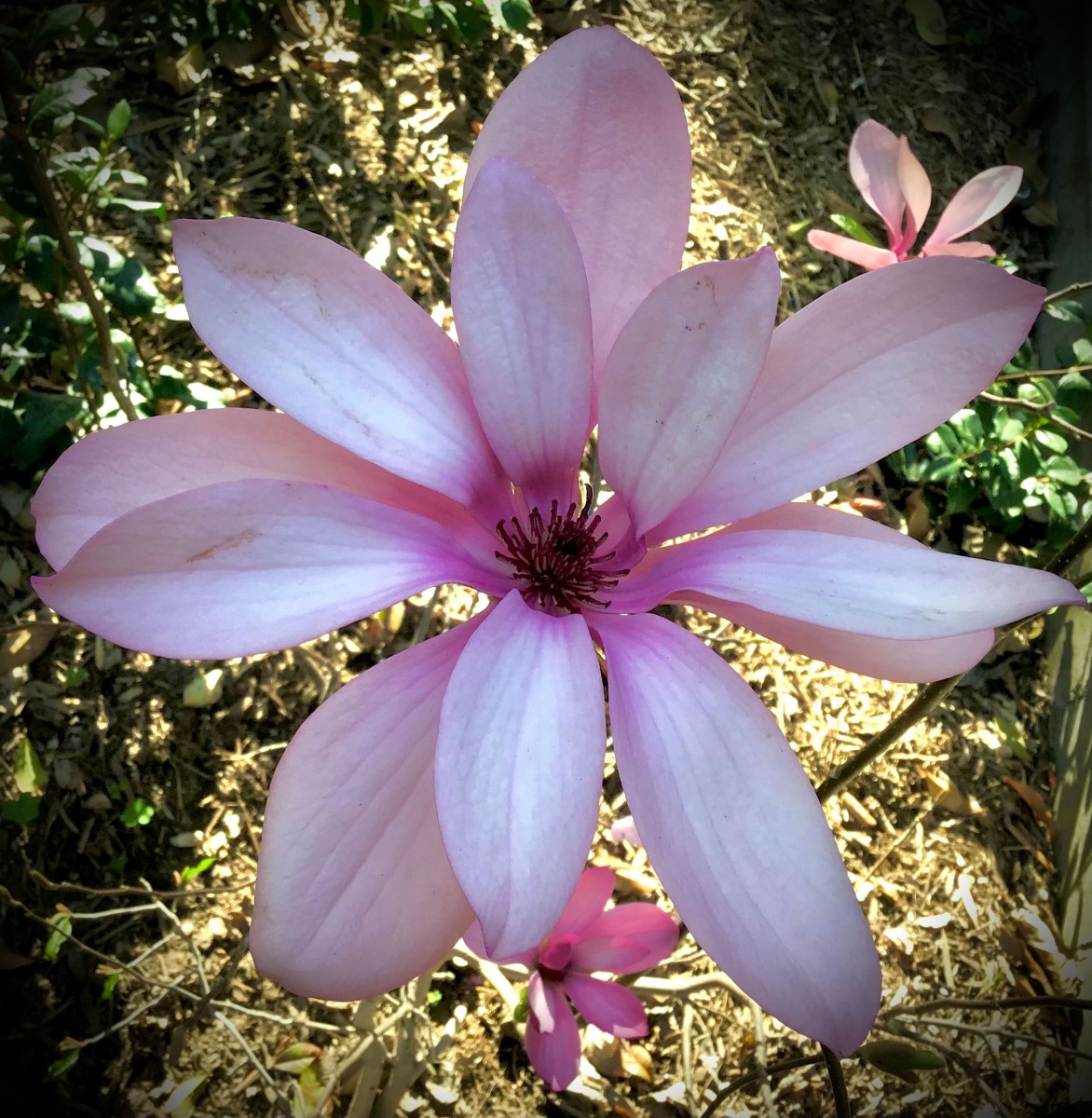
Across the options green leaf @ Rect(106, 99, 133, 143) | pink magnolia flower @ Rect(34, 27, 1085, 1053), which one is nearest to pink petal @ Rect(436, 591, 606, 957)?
pink magnolia flower @ Rect(34, 27, 1085, 1053)

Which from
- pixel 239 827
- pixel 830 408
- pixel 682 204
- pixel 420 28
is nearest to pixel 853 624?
pixel 830 408

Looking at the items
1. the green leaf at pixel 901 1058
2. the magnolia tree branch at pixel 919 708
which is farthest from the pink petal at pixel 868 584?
the green leaf at pixel 901 1058

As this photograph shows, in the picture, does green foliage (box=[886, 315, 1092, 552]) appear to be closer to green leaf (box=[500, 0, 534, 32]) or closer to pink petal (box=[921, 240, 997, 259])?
pink petal (box=[921, 240, 997, 259])

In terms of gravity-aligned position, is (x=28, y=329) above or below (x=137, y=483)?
above

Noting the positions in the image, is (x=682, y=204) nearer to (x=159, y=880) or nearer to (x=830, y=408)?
(x=830, y=408)

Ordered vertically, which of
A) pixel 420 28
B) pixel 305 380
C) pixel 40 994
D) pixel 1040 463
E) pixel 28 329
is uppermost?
pixel 420 28

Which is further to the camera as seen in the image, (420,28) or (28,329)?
(420,28)

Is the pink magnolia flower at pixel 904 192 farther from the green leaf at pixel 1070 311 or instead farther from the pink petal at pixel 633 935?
the pink petal at pixel 633 935
